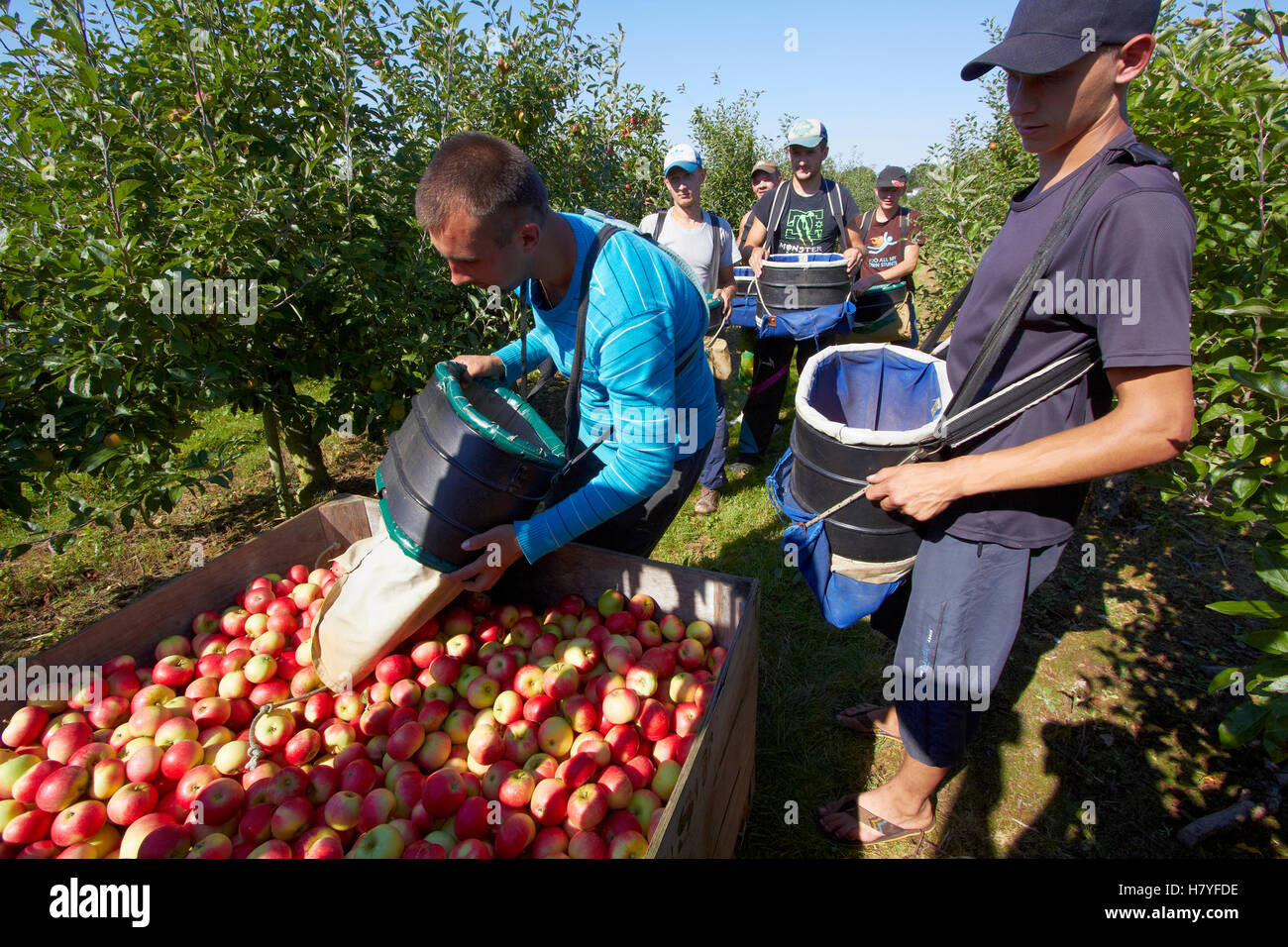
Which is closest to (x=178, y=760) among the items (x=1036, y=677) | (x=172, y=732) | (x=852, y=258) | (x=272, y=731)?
(x=172, y=732)

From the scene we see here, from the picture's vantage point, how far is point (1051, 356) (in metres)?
1.42

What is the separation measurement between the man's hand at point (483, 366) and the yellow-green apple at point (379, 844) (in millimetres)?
1340

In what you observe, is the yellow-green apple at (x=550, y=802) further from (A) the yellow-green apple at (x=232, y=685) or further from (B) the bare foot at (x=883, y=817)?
(B) the bare foot at (x=883, y=817)

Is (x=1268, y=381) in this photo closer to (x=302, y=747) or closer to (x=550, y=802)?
(x=550, y=802)

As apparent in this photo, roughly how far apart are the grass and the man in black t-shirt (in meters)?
0.96

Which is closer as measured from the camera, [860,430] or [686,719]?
[860,430]

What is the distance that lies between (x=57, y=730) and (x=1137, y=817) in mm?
3508

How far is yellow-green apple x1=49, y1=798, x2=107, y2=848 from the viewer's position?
1.43 m

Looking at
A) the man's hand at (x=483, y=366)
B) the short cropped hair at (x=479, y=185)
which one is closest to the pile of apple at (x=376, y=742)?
the man's hand at (x=483, y=366)

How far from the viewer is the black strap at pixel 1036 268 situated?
1243 millimetres

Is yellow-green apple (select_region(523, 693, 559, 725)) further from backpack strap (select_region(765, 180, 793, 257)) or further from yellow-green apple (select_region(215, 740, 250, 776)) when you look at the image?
backpack strap (select_region(765, 180, 793, 257))

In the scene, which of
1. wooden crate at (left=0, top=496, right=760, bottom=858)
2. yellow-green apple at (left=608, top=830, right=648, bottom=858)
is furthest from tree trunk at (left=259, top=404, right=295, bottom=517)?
yellow-green apple at (left=608, top=830, right=648, bottom=858)

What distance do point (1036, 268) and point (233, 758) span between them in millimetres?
2325
